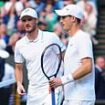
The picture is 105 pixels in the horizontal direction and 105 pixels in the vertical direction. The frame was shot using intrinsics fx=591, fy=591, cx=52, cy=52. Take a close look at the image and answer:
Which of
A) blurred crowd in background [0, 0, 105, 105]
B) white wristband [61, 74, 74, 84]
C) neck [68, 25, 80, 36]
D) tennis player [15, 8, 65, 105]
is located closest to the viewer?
white wristband [61, 74, 74, 84]

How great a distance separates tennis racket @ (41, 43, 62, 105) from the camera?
740 cm

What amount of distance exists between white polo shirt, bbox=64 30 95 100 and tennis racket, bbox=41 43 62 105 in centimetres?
56

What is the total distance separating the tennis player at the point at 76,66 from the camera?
6.50 meters

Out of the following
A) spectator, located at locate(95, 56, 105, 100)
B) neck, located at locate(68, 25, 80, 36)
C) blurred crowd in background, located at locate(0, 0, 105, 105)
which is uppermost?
neck, located at locate(68, 25, 80, 36)

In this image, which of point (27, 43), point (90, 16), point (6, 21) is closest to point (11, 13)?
point (6, 21)

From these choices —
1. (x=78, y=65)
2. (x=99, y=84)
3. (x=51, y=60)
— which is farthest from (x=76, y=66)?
(x=99, y=84)

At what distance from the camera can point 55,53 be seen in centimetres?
763

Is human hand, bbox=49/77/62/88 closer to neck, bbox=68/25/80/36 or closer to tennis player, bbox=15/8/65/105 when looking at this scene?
neck, bbox=68/25/80/36

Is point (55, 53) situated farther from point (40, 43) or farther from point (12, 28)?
point (12, 28)

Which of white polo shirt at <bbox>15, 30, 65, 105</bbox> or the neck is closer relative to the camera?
the neck

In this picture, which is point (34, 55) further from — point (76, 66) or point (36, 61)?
point (76, 66)

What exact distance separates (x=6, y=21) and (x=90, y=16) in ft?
6.65

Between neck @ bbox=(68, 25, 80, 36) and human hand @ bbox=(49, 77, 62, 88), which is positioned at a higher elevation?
neck @ bbox=(68, 25, 80, 36)

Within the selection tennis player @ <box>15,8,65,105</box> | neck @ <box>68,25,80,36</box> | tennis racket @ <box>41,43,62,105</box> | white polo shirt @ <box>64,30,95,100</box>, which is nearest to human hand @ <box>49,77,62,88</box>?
white polo shirt @ <box>64,30,95,100</box>
